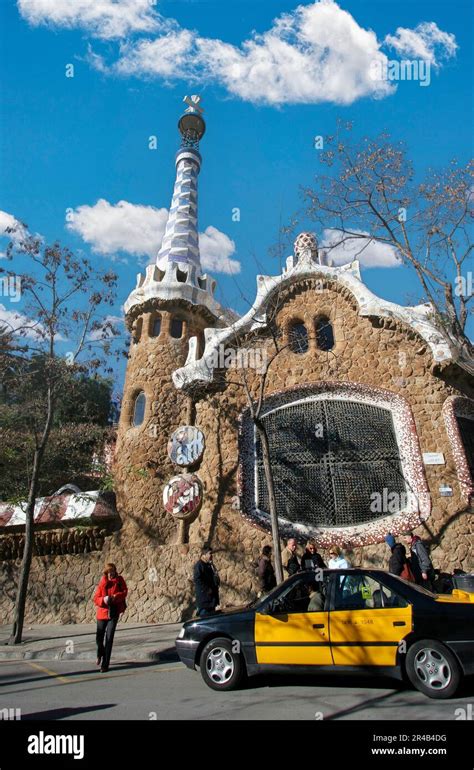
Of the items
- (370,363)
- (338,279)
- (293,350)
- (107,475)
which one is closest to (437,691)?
(370,363)

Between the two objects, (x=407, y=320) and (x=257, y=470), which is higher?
(x=407, y=320)

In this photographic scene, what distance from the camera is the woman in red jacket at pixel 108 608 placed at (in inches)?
257

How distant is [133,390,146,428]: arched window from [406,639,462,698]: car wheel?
1087cm

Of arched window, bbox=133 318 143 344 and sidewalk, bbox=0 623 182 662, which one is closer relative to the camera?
sidewalk, bbox=0 623 182 662

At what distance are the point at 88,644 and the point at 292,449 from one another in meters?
5.83

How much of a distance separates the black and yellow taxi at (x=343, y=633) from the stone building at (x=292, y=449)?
5.67m

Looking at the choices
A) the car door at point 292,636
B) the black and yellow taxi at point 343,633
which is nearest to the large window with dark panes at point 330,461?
the black and yellow taxi at point 343,633

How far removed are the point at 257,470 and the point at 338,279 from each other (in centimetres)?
537

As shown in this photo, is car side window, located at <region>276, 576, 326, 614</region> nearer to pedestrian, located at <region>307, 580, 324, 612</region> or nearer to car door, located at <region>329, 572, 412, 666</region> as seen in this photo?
pedestrian, located at <region>307, 580, 324, 612</region>

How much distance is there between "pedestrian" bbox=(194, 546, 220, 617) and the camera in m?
7.32

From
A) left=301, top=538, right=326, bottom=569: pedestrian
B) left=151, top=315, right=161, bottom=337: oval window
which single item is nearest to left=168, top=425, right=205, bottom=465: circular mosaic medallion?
left=151, top=315, right=161, bottom=337: oval window

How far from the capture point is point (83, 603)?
12094 millimetres

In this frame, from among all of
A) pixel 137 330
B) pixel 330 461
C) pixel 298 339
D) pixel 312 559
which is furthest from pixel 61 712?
pixel 137 330
